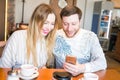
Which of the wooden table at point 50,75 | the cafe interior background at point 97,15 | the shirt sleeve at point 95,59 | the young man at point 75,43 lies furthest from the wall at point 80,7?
the wooden table at point 50,75

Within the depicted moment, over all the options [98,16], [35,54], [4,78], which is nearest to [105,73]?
[35,54]

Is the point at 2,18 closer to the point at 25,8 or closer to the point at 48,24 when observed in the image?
the point at 48,24

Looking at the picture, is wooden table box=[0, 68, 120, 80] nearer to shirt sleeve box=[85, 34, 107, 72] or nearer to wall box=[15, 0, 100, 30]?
shirt sleeve box=[85, 34, 107, 72]

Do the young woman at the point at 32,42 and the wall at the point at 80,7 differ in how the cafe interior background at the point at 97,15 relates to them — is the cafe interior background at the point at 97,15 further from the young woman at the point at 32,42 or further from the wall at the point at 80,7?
the young woman at the point at 32,42

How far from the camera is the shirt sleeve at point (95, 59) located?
1.55 meters

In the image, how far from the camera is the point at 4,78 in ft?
4.10

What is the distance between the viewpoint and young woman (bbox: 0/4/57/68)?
5.25 feet

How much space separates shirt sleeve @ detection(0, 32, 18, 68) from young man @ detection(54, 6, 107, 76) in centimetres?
39

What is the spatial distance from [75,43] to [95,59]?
24 cm

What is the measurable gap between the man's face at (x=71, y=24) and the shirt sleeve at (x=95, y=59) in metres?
0.20

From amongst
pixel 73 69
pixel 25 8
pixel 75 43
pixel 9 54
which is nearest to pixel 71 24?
pixel 75 43

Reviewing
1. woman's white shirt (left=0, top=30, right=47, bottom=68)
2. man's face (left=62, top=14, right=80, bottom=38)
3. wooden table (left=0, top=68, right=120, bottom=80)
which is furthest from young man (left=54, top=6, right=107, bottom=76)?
woman's white shirt (left=0, top=30, right=47, bottom=68)

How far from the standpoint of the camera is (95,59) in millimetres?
1688

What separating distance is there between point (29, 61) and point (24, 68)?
18.3 inches
